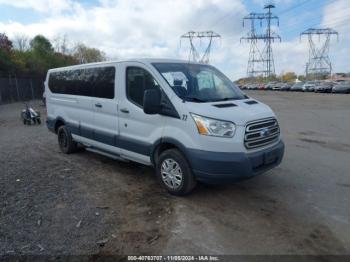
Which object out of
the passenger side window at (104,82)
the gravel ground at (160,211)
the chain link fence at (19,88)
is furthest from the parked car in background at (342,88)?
the passenger side window at (104,82)

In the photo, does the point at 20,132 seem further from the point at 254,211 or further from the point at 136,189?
the point at 254,211

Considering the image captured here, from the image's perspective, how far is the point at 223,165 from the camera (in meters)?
4.75

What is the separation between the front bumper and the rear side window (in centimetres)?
237

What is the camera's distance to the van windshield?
536 cm

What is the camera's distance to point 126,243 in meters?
3.92

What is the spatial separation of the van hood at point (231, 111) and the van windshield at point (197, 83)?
9.5 inches

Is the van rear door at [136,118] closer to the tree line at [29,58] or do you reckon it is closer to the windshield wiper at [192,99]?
the windshield wiper at [192,99]

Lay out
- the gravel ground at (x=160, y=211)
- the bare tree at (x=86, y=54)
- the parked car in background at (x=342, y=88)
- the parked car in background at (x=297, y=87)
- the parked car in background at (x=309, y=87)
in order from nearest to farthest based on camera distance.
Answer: the gravel ground at (x=160, y=211), the parked car in background at (x=342, y=88), the parked car in background at (x=309, y=87), the parked car in background at (x=297, y=87), the bare tree at (x=86, y=54)

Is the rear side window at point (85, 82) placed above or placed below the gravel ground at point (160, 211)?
above

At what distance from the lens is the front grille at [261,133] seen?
193 inches

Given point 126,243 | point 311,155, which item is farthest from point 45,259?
point 311,155

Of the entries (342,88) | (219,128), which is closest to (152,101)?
(219,128)

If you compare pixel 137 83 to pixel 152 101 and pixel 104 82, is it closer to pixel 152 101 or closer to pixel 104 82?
pixel 152 101

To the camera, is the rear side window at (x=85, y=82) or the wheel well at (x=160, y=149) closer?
the wheel well at (x=160, y=149)
